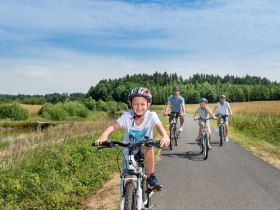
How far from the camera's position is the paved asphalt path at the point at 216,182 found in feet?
21.1

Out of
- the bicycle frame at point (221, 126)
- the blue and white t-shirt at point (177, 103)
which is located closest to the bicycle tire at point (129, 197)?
the blue and white t-shirt at point (177, 103)

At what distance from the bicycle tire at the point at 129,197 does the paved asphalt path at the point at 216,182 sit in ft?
6.20

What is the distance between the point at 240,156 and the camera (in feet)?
39.1

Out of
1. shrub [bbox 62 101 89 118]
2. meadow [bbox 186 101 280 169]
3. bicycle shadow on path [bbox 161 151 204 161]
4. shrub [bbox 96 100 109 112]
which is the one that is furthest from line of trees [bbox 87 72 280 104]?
bicycle shadow on path [bbox 161 151 204 161]

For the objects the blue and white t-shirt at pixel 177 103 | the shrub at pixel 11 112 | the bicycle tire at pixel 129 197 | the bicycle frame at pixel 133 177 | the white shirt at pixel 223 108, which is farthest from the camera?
the shrub at pixel 11 112

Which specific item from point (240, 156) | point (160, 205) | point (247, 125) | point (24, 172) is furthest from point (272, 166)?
point (247, 125)

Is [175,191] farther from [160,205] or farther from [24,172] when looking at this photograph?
[24,172]

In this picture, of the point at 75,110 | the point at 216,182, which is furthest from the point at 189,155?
the point at 75,110

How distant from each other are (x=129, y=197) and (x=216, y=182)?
13.9 feet

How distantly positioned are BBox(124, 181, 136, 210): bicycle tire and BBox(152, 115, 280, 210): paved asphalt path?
1.89m

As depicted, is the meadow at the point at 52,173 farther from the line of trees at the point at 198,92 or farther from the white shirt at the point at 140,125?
the line of trees at the point at 198,92

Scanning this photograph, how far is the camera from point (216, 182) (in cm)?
805

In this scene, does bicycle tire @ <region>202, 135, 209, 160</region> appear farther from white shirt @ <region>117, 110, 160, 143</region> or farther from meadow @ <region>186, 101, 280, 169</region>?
white shirt @ <region>117, 110, 160, 143</region>

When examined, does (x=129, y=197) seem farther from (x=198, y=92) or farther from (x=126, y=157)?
(x=198, y=92)
